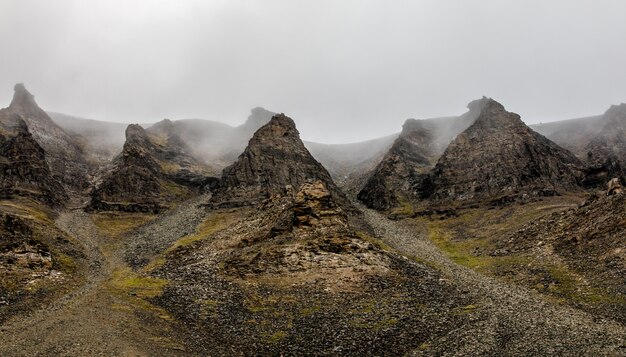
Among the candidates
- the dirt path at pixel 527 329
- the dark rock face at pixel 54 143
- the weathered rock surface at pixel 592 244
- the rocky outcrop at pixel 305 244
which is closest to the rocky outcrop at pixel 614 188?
the weathered rock surface at pixel 592 244

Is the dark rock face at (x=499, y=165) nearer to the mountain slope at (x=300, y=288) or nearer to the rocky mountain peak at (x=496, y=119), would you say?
the rocky mountain peak at (x=496, y=119)

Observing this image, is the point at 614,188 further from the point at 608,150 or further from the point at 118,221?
the point at 118,221

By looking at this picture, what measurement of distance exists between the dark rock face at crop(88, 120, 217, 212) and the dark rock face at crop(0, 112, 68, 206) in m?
9.90

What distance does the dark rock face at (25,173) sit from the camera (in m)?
107

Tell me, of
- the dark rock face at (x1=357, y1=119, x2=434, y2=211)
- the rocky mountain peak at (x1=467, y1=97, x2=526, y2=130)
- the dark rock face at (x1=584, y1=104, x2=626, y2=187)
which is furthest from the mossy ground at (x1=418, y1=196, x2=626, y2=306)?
the rocky mountain peak at (x1=467, y1=97, x2=526, y2=130)

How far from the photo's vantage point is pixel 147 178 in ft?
439

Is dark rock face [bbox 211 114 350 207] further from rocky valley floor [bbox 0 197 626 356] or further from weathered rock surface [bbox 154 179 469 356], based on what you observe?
rocky valley floor [bbox 0 197 626 356]

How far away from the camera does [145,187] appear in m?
131

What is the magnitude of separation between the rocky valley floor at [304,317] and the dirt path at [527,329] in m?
0.09

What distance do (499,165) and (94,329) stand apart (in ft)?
370


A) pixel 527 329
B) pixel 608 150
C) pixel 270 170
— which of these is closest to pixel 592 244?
pixel 527 329

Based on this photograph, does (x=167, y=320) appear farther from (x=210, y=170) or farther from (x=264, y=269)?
(x=210, y=170)

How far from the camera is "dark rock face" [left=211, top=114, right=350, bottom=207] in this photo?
12438cm

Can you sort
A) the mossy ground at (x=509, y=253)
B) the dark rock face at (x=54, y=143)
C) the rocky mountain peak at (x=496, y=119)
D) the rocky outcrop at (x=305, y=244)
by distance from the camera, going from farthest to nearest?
1. the dark rock face at (x=54, y=143)
2. the rocky mountain peak at (x=496, y=119)
3. the rocky outcrop at (x=305, y=244)
4. the mossy ground at (x=509, y=253)
